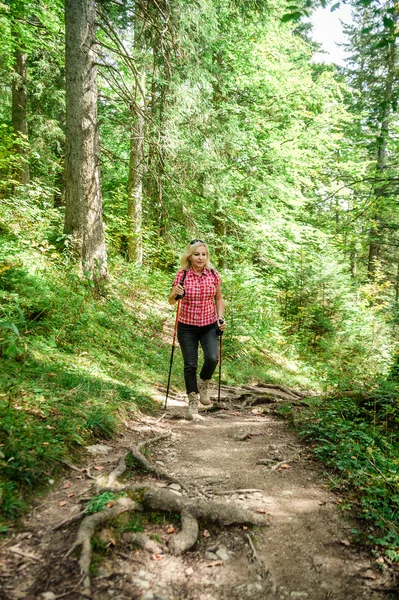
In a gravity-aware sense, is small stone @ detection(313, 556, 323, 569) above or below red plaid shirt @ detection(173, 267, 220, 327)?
below

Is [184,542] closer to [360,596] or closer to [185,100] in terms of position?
[360,596]

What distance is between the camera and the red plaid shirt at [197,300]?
220 inches

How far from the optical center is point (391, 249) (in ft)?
78.3

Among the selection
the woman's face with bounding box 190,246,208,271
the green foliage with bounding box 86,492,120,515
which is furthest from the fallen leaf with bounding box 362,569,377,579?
the woman's face with bounding box 190,246,208,271

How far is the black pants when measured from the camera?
559cm

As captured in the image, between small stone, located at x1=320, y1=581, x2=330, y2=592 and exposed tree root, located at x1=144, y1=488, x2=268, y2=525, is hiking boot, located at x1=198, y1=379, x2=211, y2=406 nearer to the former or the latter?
exposed tree root, located at x1=144, y1=488, x2=268, y2=525

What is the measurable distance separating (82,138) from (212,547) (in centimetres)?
787

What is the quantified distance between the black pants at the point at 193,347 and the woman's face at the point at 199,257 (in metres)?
0.94

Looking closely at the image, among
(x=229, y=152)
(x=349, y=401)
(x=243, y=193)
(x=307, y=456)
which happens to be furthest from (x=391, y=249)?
(x=307, y=456)

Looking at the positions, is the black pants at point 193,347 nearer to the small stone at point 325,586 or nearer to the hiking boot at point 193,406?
the hiking boot at point 193,406

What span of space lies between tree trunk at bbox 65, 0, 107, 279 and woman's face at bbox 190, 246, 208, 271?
9.79ft

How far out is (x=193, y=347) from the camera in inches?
222

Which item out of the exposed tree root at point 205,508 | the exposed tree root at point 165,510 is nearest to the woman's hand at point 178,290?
the exposed tree root at point 165,510

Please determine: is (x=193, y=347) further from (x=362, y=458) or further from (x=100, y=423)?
(x=362, y=458)
